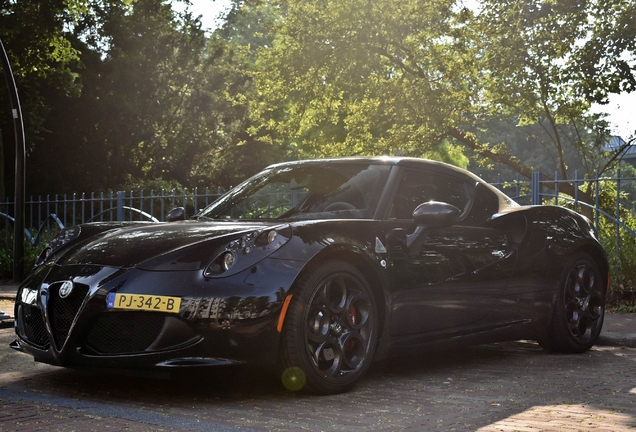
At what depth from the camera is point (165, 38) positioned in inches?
1435

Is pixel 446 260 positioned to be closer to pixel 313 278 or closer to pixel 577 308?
pixel 313 278

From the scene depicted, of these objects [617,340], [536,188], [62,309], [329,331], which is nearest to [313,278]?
[329,331]

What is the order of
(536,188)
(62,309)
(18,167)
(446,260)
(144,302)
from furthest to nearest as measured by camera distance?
(18,167)
(536,188)
(446,260)
(62,309)
(144,302)

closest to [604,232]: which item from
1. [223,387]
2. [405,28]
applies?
[223,387]

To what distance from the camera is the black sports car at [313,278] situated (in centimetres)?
499

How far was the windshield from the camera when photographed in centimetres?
595

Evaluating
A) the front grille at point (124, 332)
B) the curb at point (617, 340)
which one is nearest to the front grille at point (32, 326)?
the front grille at point (124, 332)

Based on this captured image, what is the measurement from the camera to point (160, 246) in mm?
5238

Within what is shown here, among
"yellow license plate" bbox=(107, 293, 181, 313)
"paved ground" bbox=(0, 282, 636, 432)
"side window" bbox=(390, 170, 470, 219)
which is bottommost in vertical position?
"paved ground" bbox=(0, 282, 636, 432)

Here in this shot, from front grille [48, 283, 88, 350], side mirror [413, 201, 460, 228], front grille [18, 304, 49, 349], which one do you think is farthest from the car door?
front grille [18, 304, 49, 349]

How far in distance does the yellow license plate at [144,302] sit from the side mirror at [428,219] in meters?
1.64

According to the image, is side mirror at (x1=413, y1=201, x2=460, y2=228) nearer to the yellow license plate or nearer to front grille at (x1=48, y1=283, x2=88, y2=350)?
the yellow license plate

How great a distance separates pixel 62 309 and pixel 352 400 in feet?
5.54

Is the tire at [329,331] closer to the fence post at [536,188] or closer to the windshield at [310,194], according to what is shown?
the windshield at [310,194]
